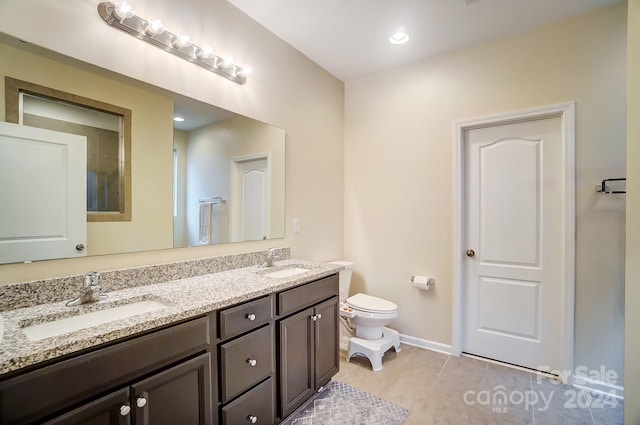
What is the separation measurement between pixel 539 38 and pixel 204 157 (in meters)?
2.64

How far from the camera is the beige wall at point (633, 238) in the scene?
143 cm

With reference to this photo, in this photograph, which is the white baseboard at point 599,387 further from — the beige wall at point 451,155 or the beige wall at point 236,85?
the beige wall at point 236,85

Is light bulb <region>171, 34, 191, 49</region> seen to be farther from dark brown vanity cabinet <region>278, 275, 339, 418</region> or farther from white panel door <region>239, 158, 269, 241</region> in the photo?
dark brown vanity cabinet <region>278, 275, 339, 418</region>

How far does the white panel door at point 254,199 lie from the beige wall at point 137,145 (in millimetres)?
546

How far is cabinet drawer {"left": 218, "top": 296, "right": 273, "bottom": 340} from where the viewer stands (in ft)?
4.42

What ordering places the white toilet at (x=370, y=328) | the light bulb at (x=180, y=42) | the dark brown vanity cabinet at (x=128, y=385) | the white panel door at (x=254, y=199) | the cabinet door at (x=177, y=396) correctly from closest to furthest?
the dark brown vanity cabinet at (x=128, y=385) → the cabinet door at (x=177, y=396) → the light bulb at (x=180, y=42) → the white panel door at (x=254, y=199) → the white toilet at (x=370, y=328)

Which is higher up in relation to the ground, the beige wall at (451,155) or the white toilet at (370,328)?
the beige wall at (451,155)

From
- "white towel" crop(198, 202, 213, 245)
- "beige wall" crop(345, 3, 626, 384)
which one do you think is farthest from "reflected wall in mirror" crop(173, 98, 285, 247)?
"beige wall" crop(345, 3, 626, 384)

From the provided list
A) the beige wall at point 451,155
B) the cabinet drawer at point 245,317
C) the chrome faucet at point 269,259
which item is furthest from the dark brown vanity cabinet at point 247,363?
the beige wall at point 451,155

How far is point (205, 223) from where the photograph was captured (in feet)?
6.19

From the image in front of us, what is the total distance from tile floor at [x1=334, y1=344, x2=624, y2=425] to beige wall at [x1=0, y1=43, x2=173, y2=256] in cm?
174

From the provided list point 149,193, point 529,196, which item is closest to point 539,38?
point 529,196

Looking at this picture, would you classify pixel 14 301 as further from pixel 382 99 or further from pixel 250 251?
pixel 382 99

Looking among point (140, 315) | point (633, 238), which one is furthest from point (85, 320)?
point (633, 238)
